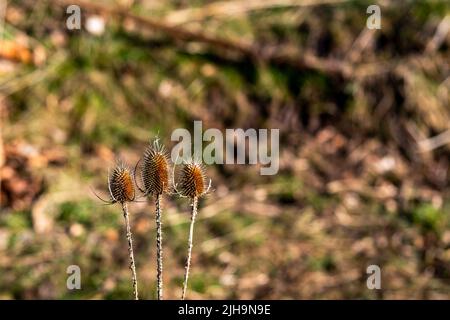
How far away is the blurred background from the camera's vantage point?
159 inches

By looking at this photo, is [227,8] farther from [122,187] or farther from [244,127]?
[122,187]

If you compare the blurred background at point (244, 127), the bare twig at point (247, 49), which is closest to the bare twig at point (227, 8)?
the blurred background at point (244, 127)

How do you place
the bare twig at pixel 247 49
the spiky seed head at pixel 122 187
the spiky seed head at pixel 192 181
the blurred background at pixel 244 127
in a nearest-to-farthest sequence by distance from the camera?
the spiky seed head at pixel 122 187, the spiky seed head at pixel 192 181, the blurred background at pixel 244 127, the bare twig at pixel 247 49

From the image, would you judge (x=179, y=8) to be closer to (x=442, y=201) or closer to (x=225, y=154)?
(x=225, y=154)

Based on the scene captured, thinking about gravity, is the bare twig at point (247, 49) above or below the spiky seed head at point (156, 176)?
above

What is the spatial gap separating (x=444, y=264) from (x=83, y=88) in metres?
2.56

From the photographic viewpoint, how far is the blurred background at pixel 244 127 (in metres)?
4.05

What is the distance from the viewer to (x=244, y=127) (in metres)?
5.32

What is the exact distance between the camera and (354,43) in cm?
572

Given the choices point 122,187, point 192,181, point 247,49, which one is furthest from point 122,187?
point 247,49

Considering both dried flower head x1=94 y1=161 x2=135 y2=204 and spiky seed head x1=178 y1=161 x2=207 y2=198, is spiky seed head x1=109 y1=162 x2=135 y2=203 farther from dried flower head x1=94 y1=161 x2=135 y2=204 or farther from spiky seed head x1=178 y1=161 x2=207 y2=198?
spiky seed head x1=178 y1=161 x2=207 y2=198

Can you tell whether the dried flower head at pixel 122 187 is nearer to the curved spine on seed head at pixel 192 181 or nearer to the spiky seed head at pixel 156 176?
the spiky seed head at pixel 156 176

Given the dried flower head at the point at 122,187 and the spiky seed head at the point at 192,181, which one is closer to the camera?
the dried flower head at the point at 122,187
